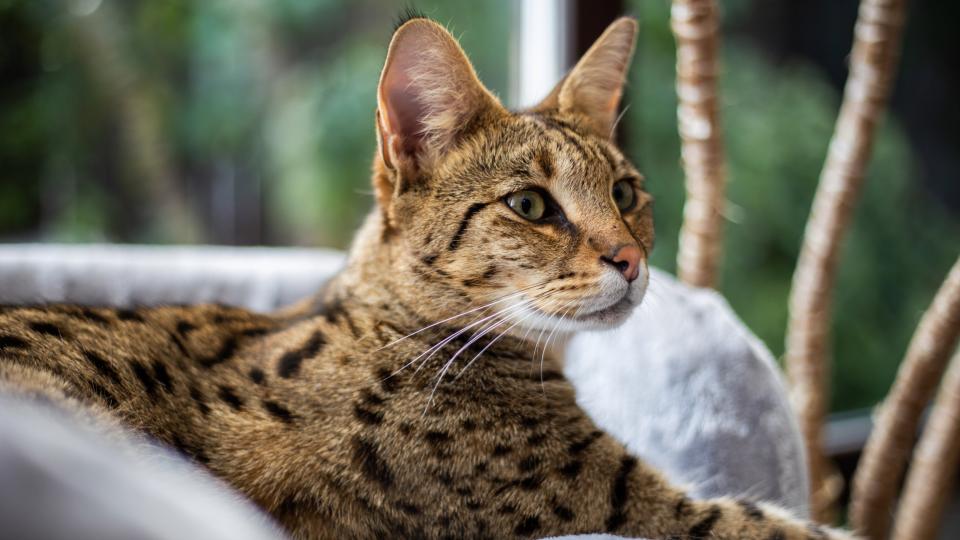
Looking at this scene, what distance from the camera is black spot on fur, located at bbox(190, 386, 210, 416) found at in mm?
911

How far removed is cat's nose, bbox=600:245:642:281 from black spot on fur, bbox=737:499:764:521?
1.08ft

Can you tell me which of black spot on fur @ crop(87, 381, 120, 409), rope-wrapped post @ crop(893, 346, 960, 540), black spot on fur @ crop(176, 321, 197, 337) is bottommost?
rope-wrapped post @ crop(893, 346, 960, 540)

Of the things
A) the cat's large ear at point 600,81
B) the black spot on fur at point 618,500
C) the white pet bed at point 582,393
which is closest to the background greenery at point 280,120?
the white pet bed at point 582,393

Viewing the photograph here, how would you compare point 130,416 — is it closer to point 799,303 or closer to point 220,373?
point 220,373

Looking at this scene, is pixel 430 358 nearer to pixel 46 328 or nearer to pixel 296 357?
pixel 296 357

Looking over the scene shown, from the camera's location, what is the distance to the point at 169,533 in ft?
1.55

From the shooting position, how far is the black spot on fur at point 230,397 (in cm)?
92

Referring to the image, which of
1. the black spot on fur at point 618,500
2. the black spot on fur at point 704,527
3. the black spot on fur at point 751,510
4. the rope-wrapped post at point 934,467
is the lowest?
the rope-wrapped post at point 934,467

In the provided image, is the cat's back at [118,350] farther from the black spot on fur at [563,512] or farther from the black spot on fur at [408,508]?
the black spot on fur at [563,512]

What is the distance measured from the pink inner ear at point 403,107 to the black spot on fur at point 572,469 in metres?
0.45

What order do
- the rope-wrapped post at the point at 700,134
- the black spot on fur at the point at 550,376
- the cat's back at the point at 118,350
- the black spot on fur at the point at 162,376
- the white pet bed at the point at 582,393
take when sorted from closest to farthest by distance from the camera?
1. the white pet bed at the point at 582,393
2. the cat's back at the point at 118,350
3. the black spot on fur at the point at 162,376
4. the black spot on fur at the point at 550,376
5. the rope-wrapped post at the point at 700,134

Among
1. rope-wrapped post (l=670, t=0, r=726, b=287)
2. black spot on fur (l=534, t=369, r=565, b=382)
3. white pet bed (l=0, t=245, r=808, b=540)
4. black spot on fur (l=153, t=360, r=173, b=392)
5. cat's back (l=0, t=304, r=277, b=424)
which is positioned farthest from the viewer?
rope-wrapped post (l=670, t=0, r=726, b=287)

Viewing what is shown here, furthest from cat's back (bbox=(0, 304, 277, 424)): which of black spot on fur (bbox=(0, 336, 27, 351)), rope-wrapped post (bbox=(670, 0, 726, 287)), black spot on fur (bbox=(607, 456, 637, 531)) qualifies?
rope-wrapped post (bbox=(670, 0, 726, 287))

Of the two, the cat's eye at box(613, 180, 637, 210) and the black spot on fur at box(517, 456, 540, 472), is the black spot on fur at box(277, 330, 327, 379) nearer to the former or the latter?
the black spot on fur at box(517, 456, 540, 472)
